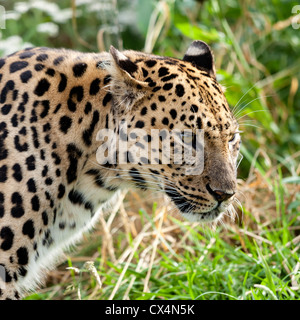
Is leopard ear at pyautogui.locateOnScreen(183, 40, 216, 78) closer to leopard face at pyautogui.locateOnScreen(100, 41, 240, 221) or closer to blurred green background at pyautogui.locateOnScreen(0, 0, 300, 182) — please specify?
leopard face at pyautogui.locateOnScreen(100, 41, 240, 221)

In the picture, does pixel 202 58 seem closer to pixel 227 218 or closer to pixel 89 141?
pixel 89 141

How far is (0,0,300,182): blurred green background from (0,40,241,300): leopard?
2.50m

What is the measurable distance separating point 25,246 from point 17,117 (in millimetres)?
981

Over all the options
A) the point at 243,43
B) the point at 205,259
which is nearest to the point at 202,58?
the point at 205,259

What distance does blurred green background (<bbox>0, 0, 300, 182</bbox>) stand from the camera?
715cm

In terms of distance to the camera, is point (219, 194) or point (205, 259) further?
point (205, 259)

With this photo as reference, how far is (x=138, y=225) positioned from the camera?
6848 millimetres

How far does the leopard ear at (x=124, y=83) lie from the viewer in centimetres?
385

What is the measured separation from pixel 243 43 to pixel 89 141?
5.27m

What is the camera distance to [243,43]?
8625 mm

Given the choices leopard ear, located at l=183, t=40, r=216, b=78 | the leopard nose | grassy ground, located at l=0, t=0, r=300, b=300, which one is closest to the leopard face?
the leopard nose

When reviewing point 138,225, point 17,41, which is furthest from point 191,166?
point 17,41

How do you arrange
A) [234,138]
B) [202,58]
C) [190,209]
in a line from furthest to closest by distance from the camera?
[202,58]
[234,138]
[190,209]
